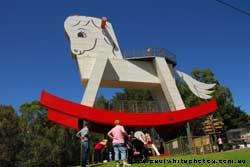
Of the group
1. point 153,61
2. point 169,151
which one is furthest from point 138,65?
point 169,151

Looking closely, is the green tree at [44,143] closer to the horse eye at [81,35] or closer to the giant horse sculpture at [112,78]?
the giant horse sculpture at [112,78]

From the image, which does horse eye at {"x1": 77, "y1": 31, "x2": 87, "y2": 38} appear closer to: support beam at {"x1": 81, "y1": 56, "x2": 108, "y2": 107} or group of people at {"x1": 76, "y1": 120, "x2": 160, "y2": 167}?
support beam at {"x1": 81, "y1": 56, "x2": 108, "y2": 107}

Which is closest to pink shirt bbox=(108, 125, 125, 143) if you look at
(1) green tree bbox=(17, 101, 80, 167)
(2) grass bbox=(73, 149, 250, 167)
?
(2) grass bbox=(73, 149, 250, 167)

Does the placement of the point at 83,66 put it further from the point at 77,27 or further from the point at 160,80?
the point at 160,80

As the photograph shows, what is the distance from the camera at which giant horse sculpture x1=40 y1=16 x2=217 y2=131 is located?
18066 mm

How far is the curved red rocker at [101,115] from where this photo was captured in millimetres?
16797

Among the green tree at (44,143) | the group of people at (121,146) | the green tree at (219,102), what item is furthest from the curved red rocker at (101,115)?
the green tree at (219,102)

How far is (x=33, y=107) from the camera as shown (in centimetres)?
4662

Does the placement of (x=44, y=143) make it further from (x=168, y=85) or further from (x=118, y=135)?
(x=118, y=135)

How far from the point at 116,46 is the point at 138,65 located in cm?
236

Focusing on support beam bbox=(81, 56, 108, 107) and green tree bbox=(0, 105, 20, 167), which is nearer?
support beam bbox=(81, 56, 108, 107)

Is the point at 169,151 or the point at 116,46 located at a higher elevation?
the point at 116,46

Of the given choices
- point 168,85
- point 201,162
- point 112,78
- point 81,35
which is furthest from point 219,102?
point 201,162

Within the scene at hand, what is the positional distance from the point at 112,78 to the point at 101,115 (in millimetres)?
4180
